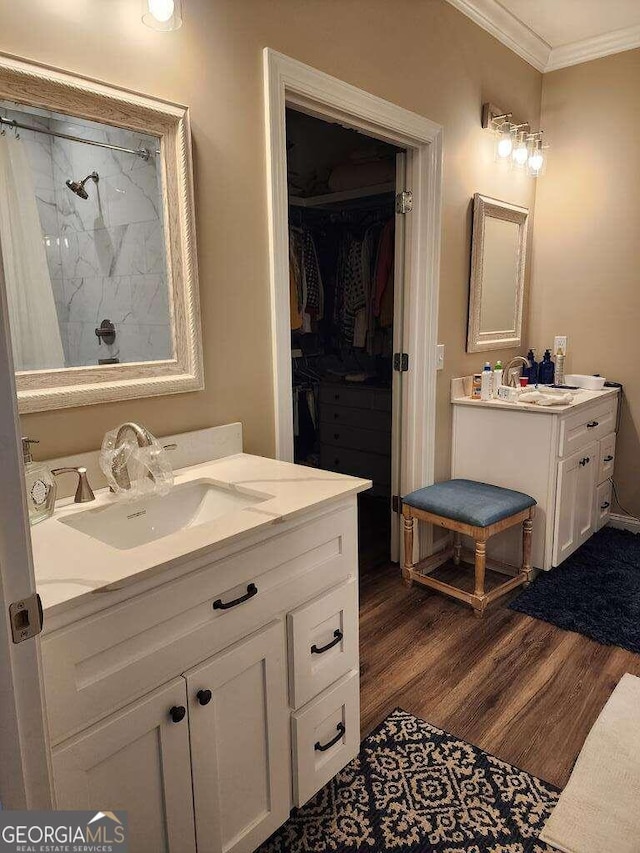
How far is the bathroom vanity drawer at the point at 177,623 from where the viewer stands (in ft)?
3.30

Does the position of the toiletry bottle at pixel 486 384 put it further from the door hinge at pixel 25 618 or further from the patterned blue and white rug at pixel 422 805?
the door hinge at pixel 25 618

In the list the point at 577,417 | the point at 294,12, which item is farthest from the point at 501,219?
the point at 294,12

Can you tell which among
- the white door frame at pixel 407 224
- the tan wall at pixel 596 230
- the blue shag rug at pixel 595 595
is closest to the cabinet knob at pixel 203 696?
the white door frame at pixel 407 224

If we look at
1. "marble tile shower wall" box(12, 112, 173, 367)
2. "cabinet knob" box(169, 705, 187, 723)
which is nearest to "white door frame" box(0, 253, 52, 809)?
"cabinet knob" box(169, 705, 187, 723)

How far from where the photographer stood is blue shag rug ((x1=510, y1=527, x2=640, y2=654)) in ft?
8.06

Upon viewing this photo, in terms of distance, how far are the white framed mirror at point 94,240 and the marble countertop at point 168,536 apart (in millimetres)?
324

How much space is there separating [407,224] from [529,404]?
104 cm

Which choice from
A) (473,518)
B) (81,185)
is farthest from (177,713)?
(473,518)

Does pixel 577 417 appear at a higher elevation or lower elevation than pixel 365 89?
lower

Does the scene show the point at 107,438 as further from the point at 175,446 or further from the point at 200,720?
the point at 200,720

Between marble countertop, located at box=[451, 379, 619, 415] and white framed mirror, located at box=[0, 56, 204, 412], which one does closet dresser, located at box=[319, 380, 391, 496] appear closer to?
marble countertop, located at box=[451, 379, 619, 415]

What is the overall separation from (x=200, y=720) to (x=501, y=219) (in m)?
2.95

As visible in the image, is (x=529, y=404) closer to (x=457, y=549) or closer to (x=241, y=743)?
(x=457, y=549)

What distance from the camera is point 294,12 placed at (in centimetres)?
198
